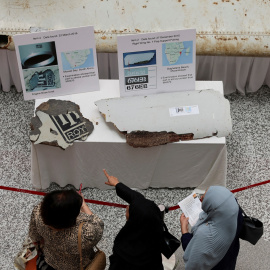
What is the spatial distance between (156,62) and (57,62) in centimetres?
69

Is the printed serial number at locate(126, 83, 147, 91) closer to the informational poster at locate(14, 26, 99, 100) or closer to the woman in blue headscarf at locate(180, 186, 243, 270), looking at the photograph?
the informational poster at locate(14, 26, 99, 100)

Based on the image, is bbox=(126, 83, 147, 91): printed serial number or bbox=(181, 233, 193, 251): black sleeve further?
bbox=(126, 83, 147, 91): printed serial number

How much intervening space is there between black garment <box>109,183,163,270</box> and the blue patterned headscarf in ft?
0.64

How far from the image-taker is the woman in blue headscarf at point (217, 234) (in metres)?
2.26

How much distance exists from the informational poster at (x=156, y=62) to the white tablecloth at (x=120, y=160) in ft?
0.65

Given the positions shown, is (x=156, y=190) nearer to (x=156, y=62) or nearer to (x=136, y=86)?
(x=136, y=86)

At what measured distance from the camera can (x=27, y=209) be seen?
11.0ft

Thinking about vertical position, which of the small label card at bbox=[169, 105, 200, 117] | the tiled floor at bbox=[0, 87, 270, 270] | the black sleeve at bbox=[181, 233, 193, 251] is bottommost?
the tiled floor at bbox=[0, 87, 270, 270]

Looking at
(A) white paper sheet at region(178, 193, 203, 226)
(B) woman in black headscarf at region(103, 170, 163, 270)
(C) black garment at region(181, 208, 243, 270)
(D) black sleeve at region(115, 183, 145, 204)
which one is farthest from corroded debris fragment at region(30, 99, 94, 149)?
(C) black garment at region(181, 208, 243, 270)

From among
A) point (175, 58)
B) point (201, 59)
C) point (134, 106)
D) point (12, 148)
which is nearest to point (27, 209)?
point (12, 148)

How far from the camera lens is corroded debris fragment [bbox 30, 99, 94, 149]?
3074 mm

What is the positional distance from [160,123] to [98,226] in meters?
1.10

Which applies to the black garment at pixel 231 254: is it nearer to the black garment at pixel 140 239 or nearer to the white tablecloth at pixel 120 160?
the black garment at pixel 140 239

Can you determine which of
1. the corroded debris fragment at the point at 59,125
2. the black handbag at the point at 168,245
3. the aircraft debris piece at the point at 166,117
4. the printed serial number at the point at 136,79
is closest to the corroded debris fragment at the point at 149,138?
the aircraft debris piece at the point at 166,117
